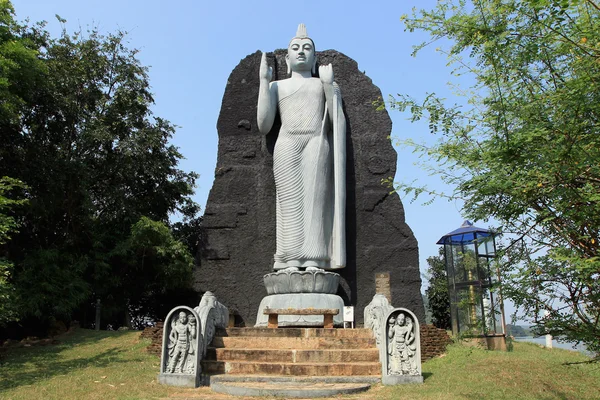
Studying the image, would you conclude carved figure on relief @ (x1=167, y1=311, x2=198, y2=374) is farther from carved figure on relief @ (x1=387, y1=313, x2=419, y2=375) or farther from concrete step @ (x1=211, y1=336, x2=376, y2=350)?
carved figure on relief @ (x1=387, y1=313, x2=419, y2=375)

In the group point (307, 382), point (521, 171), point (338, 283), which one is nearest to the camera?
point (521, 171)

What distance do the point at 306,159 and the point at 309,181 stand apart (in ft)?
1.25

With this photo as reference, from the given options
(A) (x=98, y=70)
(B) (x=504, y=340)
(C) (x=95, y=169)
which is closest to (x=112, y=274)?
(C) (x=95, y=169)

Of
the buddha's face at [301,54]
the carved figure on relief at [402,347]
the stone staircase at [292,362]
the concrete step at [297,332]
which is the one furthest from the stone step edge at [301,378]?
the buddha's face at [301,54]

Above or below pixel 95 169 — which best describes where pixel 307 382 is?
below

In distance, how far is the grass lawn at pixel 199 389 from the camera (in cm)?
575

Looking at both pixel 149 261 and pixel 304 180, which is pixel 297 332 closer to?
pixel 304 180

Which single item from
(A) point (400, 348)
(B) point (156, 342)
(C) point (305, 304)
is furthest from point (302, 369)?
(B) point (156, 342)

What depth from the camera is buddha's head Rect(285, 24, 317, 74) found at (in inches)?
384

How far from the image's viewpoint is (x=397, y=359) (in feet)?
20.5

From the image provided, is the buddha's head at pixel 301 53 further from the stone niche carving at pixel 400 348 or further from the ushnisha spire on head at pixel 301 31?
the stone niche carving at pixel 400 348

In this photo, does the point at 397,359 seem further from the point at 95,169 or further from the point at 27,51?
the point at 95,169

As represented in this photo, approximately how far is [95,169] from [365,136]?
792 cm

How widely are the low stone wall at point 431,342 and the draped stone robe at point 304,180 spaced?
1846 mm
